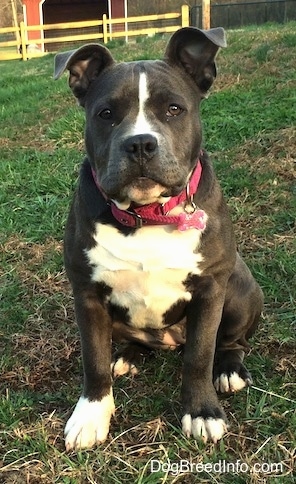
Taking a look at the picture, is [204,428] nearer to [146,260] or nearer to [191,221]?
[146,260]

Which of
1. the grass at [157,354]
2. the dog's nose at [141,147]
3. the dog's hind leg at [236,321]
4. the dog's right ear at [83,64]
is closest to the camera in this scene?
the dog's nose at [141,147]

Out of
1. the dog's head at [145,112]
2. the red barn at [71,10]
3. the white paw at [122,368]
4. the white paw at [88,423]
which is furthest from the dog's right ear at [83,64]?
the red barn at [71,10]

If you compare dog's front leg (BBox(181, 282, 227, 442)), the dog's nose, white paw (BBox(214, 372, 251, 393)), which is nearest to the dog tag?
dog's front leg (BBox(181, 282, 227, 442))

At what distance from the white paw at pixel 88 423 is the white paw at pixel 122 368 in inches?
11.4

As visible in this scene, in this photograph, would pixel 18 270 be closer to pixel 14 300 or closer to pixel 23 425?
pixel 14 300

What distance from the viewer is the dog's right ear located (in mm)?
2719

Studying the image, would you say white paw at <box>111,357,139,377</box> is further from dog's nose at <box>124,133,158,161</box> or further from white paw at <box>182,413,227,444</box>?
dog's nose at <box>124,133,158,161</box>

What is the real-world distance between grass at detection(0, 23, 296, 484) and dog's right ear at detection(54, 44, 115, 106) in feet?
4.05

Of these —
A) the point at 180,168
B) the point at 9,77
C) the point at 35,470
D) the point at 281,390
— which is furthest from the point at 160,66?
the point at 9,77

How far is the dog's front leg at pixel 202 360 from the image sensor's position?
259cm

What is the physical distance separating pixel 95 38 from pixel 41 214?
16.2m

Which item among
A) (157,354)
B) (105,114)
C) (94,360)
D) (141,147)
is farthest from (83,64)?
(157,354)

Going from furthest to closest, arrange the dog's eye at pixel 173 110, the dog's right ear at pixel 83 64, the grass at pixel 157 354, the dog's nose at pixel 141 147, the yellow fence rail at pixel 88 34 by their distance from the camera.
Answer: the yellow fence rail at pixel 88 34 → the dog's right ear at pixel 83 64 → the dog's eye at pixel 173 110 → the grass at pixel 157 354 → the dog's nose at pixel 141 147

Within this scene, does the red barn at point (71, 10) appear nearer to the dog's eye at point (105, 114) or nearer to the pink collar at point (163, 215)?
the dog's eye at point (105, 114)
